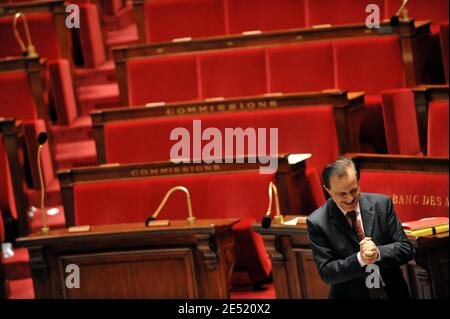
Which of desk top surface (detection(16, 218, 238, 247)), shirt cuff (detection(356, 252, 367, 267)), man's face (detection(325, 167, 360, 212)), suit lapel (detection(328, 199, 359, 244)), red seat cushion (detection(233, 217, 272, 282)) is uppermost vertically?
man's face (detection(325, 167, 360, 212))

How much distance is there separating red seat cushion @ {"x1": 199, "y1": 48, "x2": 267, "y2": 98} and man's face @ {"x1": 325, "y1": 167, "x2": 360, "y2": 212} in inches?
29.8

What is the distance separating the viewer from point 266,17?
1.44 m

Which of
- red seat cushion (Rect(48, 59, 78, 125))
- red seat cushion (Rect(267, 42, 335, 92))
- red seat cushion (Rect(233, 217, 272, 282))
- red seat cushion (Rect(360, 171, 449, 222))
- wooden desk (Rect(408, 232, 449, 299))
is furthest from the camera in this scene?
red seat cushion (Rect(48, 59, 78, 125))

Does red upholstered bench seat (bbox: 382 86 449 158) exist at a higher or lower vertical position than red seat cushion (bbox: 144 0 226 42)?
lower

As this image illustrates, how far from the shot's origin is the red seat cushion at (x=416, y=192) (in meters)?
0.95

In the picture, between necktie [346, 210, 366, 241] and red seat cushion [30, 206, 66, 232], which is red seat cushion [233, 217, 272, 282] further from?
necktie [346, 210, 366, 241]

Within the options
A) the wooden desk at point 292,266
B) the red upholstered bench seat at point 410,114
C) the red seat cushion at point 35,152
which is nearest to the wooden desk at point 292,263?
the wooden desk at point 292,266

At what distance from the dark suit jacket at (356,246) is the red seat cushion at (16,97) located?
0.83 m

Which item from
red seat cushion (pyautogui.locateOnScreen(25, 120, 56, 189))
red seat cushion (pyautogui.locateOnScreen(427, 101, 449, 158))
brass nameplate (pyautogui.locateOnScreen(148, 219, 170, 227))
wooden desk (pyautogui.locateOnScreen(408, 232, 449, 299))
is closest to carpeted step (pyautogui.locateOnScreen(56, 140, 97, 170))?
red seat cushion (pyautogui.locateOnScreen(25, 120, 56, 189))

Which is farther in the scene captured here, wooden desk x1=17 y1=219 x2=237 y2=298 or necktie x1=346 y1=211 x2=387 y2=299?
wooden desk x1=17 y1=219 x2=237 y2=298

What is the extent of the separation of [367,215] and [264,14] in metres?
0.89

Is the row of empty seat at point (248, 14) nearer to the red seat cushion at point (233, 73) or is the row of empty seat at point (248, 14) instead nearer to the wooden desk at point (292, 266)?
the red seat cushion at point (233, 73)

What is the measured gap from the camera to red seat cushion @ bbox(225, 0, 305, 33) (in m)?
1.43

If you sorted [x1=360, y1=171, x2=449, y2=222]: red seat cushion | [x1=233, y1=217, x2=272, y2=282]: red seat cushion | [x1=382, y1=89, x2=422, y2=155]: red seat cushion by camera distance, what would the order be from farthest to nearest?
1. [x1=382, y1=89, x2=422, y2=155]: red seat cushion
2. [x1=233, y1=217, x2=272, y2=282]: red seat cushion
3. [x1=360, y1=171, x2=449, y2=222]: red seat cushion
